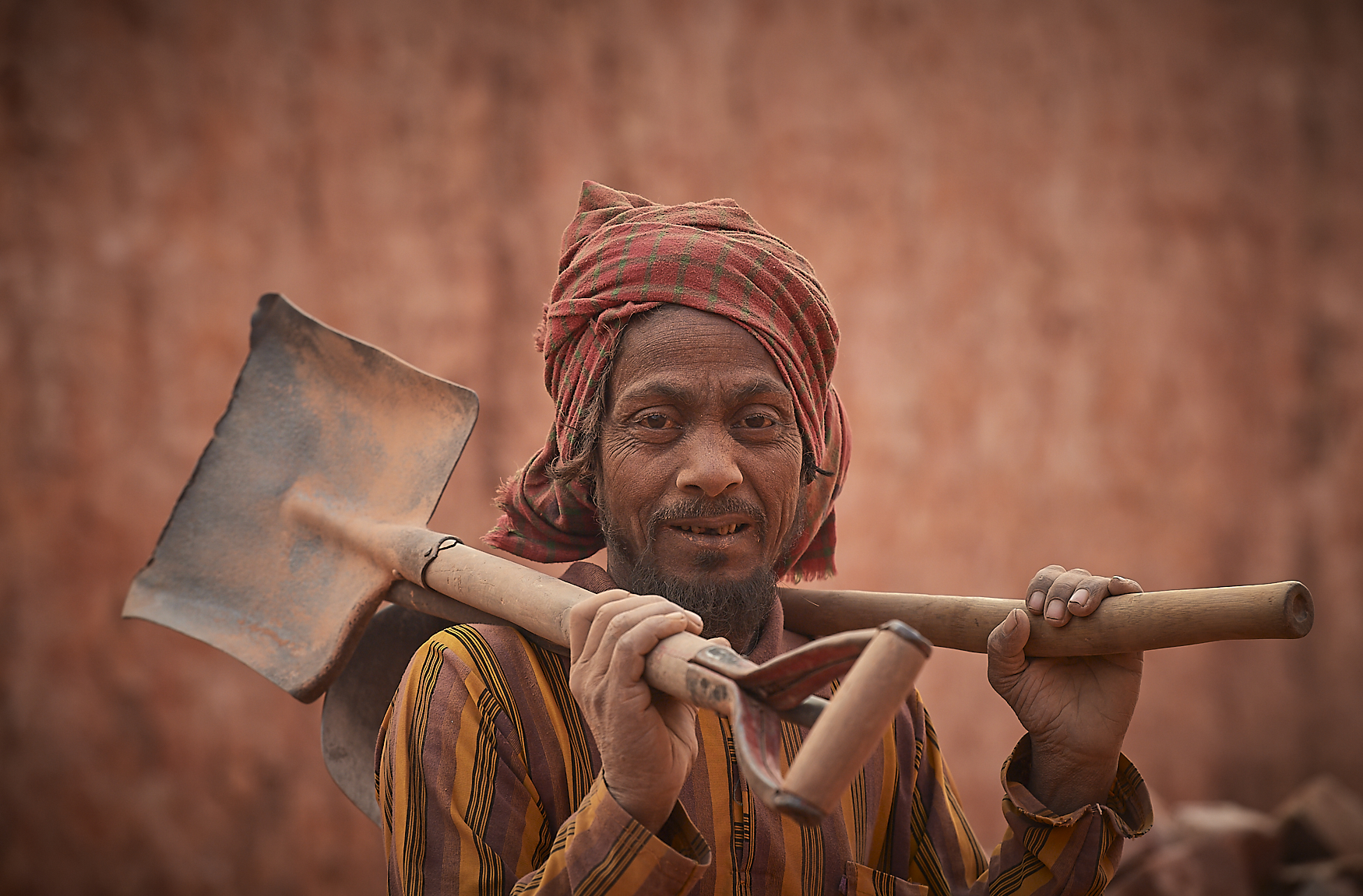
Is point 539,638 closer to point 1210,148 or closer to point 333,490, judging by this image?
point 333,490

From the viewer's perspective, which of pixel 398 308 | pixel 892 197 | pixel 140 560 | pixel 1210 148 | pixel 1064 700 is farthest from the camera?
pixel 1210 148

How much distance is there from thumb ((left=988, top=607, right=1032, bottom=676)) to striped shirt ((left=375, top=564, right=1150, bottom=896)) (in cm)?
19

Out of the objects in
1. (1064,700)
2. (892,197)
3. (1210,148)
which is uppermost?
(1210,148)

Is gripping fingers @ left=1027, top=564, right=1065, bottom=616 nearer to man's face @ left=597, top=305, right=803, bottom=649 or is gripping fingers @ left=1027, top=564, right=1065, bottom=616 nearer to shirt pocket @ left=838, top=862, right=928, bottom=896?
man's face @ left=597, top=305, right=803, bottom=649

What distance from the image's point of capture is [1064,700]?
5.12ft

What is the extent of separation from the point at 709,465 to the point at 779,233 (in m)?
3.61

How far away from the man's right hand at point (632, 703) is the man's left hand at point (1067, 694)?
510 mm

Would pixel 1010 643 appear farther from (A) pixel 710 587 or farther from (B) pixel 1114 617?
(A) pixel 710 587

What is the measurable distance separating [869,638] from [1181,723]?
5.06 meters

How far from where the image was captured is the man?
4.83 ft

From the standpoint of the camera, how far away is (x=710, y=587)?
1.62 m

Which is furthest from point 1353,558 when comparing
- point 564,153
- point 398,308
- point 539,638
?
point 539,638

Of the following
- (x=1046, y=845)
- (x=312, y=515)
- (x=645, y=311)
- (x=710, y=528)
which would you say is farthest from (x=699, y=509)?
(x=312, y=515)

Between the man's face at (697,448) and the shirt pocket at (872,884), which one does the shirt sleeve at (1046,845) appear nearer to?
the shirt pocket at (872,884)
